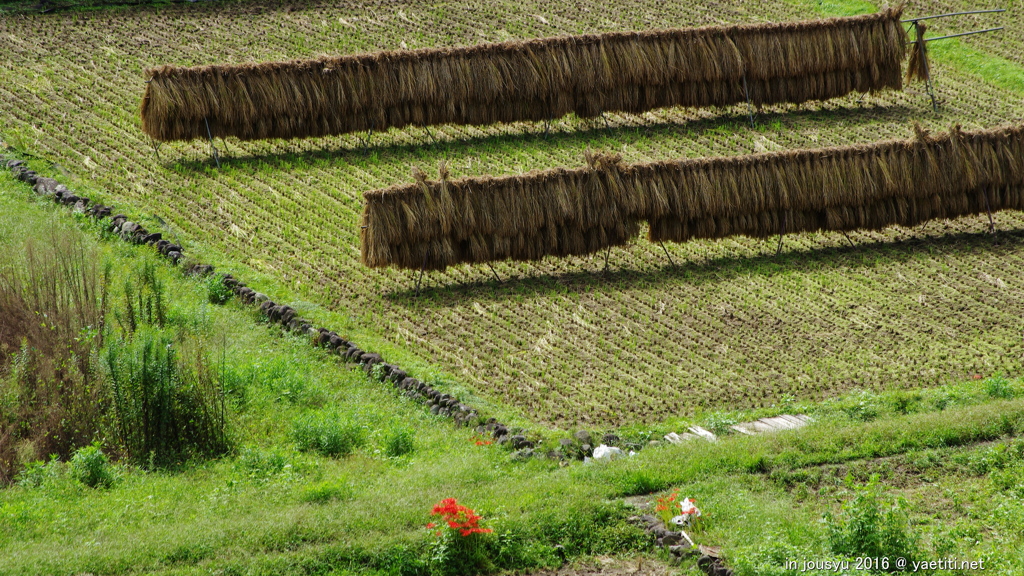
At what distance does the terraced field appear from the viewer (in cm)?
1562

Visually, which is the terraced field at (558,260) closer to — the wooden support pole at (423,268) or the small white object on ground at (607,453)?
the wooden support pole at (423,268)

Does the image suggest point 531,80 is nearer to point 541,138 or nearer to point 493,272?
point 541,138

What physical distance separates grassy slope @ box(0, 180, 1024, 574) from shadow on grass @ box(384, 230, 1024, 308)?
3776 millimetres

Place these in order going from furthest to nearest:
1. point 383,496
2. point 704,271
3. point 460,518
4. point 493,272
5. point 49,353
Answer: point 704,271 < point 493,272 < point 49,353 < point 383,496 < point 460,518

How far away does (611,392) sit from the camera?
1474 centimetres

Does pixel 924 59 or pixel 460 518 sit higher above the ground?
pixel 924 59

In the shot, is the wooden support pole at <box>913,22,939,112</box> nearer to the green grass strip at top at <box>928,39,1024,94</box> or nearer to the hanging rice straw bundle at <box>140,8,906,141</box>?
the hanging rice straw bundle at <box>140,8,906,141</box>

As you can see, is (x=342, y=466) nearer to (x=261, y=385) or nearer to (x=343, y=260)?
(x=261, y=385)

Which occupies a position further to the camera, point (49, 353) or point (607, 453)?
point (49, 353)

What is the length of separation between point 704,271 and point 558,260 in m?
2.55

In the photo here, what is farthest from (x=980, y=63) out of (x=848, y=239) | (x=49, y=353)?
(x=49, y=353)

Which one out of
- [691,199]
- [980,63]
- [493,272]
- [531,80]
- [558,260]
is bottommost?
[493,272]

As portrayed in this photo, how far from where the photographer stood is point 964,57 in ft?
93.7

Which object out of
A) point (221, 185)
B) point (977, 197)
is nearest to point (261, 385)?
point (221, 185)
